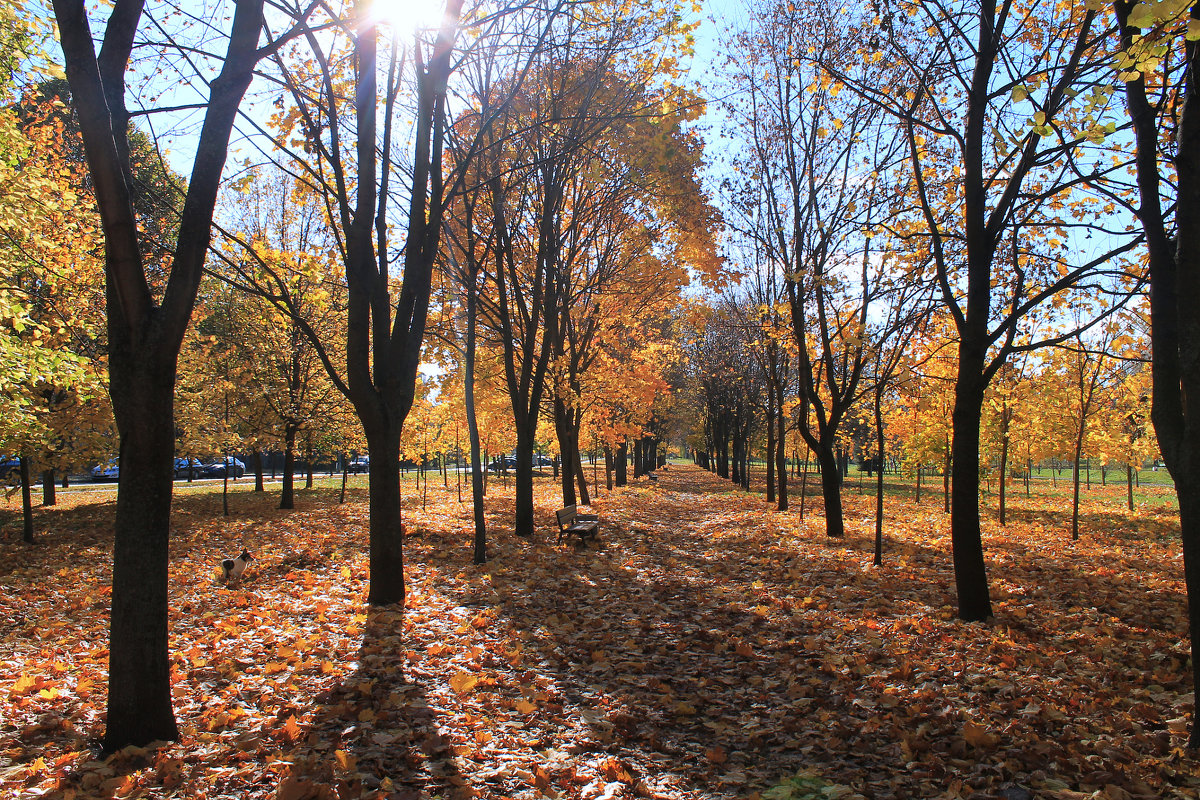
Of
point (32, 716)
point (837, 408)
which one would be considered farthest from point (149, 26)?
point (837, 408)

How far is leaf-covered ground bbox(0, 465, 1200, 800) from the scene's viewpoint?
10.3ft

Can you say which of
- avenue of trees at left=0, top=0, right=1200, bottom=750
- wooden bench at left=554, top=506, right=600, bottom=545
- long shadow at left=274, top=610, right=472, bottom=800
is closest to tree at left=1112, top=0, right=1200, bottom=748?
avenue of trees at left=0, top=0, right=1200, bottom=750

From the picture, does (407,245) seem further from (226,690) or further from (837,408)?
(837,408)

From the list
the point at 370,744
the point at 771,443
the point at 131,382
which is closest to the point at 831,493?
the point at 771,443

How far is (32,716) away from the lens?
3686 mm

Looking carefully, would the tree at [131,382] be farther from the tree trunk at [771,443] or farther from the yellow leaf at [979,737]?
the tree trunk at [771,443]

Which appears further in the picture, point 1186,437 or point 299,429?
point 299,429

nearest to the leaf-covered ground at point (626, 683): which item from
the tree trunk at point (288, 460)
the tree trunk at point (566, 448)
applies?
the tree trunk at point (566, 448)

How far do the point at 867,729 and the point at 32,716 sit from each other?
5.38 m

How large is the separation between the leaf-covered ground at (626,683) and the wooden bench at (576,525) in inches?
71.9

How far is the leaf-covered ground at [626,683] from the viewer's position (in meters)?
3.15

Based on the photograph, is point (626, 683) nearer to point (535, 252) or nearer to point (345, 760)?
point (345, 760)

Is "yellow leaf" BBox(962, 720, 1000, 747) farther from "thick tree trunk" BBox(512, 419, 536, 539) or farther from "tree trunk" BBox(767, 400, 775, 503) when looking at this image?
"tree trunk" BBox(767, 400, 775, 503)

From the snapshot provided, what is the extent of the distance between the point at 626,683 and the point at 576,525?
6.80 metres
